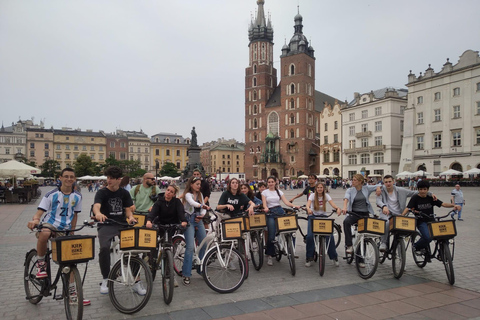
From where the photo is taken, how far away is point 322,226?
6824 millimetres

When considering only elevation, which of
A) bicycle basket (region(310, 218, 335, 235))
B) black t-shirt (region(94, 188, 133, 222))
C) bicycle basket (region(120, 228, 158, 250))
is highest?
black t-shirt (region(94, 188, 133, 222))

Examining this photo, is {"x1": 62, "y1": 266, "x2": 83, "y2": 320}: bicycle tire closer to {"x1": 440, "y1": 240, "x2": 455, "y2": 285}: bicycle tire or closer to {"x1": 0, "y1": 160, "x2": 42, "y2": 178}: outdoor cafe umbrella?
{"x1": 440, "y1": 240, "x2": 455, "y2": 285}: bicycle tire

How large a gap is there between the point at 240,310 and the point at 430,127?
5038cm

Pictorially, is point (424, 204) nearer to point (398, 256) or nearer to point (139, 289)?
point (398, 256)

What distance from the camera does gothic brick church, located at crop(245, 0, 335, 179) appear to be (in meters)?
81.6

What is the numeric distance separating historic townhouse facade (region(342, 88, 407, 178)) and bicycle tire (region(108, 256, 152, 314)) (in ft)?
180

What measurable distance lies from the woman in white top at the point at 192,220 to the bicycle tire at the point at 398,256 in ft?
11.4

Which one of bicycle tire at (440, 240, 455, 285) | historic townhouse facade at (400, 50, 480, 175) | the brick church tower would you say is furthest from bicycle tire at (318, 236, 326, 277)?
the brick church tower

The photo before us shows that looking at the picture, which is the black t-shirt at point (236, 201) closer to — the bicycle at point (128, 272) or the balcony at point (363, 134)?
the bicycle at point (128, 272)

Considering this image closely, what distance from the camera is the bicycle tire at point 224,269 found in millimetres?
5699

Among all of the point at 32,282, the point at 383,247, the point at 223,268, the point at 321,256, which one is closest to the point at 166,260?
the point at 223,268

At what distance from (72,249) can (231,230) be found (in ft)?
8.32

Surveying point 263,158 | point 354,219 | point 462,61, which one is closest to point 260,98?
point 263,158

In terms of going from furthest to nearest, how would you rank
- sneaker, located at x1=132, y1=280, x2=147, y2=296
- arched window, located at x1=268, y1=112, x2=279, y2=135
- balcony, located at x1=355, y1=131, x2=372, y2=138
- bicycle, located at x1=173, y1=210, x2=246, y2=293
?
arched window, located at x1=268, y1=112, x2=279, y2=135 → balcony, located at x1=355, y1=131, x2=372, y2=138 → bicycle, located at x1=173, y1=210, x2=246, y2=293 → sneaker, located at x1=132, y1=280, x2=147, y2=296
